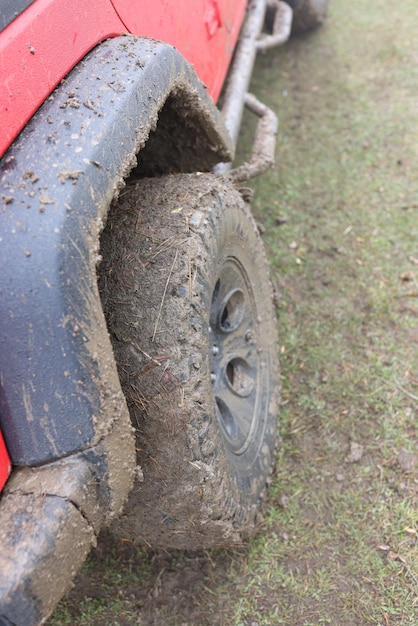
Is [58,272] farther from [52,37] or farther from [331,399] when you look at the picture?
[331,399]

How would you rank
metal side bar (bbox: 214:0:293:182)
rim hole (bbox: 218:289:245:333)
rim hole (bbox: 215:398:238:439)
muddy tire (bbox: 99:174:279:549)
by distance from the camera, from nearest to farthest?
muddy tire (bbox: 99:174:279:549), rim hole (bbox: 215:398:238:439), rim hole (bbox: 218:289:245:333), metal side bar (bbox: 214:0:293:182)

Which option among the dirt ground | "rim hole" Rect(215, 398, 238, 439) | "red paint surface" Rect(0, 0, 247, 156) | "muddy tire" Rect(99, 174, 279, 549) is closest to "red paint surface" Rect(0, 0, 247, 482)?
"red paint surface" Rect(0, 0, 247, 156)

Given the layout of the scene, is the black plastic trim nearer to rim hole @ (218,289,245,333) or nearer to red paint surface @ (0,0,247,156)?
red paint surface @ (0,0,247,156)

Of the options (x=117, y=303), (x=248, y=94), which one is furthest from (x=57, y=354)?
(x=248, y=94)

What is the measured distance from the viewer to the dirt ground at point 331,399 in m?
1.93

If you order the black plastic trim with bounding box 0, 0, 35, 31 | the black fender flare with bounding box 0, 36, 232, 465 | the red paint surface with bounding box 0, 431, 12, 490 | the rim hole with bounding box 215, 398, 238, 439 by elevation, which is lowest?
the rim hole with bounding box 215, 398, 238, 439

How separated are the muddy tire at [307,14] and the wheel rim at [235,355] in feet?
10.5

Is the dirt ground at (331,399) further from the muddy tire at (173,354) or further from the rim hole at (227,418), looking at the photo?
the rim hole at (227,418)

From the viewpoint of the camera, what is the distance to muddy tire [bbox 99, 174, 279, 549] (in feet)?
4.88

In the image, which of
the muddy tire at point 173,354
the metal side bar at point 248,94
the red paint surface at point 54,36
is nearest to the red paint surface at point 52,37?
the red paint surface at point 54,36

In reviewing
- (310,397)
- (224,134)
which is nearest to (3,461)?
(224,134)

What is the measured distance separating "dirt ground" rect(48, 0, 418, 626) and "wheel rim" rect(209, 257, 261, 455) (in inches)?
14.6

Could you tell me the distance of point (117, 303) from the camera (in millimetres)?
1529

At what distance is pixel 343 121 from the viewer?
3.87 metres
